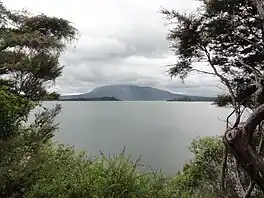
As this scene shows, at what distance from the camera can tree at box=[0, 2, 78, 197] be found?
4844 millimetres

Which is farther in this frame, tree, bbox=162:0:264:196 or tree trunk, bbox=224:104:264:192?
tree, bbox=162:0:264:196

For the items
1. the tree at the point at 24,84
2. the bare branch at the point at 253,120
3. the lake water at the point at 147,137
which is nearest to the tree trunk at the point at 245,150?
the bare branch at the point at 253,120

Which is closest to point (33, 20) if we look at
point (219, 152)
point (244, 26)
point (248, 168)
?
point (244, 26)

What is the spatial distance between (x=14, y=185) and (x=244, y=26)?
4.58 meters

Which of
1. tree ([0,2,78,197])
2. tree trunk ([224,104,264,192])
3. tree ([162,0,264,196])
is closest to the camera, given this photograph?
tree trunk ([224,104,264,192])

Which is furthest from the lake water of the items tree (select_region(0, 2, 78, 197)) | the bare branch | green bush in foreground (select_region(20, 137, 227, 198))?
the bare branch

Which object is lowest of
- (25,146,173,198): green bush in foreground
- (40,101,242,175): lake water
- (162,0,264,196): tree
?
(40,101,242,175): lake water

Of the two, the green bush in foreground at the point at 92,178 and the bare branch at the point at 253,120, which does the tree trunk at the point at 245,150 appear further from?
the green bush in foreground at the point at 92,178

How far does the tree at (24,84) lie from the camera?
15.9ft

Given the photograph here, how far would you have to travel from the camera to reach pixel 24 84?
18.8ft

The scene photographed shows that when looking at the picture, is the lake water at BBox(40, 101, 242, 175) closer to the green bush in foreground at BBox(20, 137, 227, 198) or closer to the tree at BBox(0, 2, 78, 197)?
the tree at BBox(0, 2, 78, 197)

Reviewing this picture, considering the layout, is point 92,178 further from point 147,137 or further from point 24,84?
point 147,137

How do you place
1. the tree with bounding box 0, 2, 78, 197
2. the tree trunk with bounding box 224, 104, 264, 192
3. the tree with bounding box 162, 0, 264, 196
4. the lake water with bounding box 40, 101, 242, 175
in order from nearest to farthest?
the tree trunk with bounding box 224, 104, 264, 192, the tree with bounding box 0, 2, 78, 197, the tree with bounding box 162, 0, 264, 196, the lake water with bounding box 40, 101, 242, 175

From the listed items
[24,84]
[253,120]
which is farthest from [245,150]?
[24,84]
